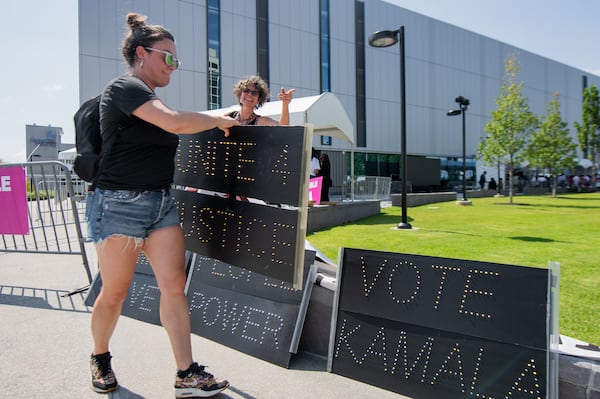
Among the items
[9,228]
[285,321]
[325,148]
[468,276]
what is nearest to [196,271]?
[285,321]

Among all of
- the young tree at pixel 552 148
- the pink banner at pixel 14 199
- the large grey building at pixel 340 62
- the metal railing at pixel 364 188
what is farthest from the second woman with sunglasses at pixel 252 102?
the large grey building at pixel 340 62

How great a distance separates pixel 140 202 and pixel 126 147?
12.0 inches

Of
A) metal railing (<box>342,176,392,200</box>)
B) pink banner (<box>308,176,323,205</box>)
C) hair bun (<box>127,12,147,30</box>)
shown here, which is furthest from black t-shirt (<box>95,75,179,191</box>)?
metal railing (<box>342,176,392,200</box>)

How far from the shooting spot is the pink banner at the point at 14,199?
17.1 ft

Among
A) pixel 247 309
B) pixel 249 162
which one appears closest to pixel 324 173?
pixel 247 309

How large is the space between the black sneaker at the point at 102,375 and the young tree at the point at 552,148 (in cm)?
2292

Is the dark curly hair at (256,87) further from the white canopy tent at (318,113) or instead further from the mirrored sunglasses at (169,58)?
the white canopy tent at (318,113)

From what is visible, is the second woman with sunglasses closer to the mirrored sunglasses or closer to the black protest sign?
the mirrored sunglasses

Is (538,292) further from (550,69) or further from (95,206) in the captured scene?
(550,69)

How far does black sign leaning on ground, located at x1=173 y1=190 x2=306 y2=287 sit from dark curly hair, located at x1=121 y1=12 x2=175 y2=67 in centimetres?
101

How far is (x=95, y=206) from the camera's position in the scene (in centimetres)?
215

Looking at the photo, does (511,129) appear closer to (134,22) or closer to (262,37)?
(262,37)

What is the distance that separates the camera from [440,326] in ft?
7.34

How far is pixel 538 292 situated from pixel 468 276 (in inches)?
13.7
